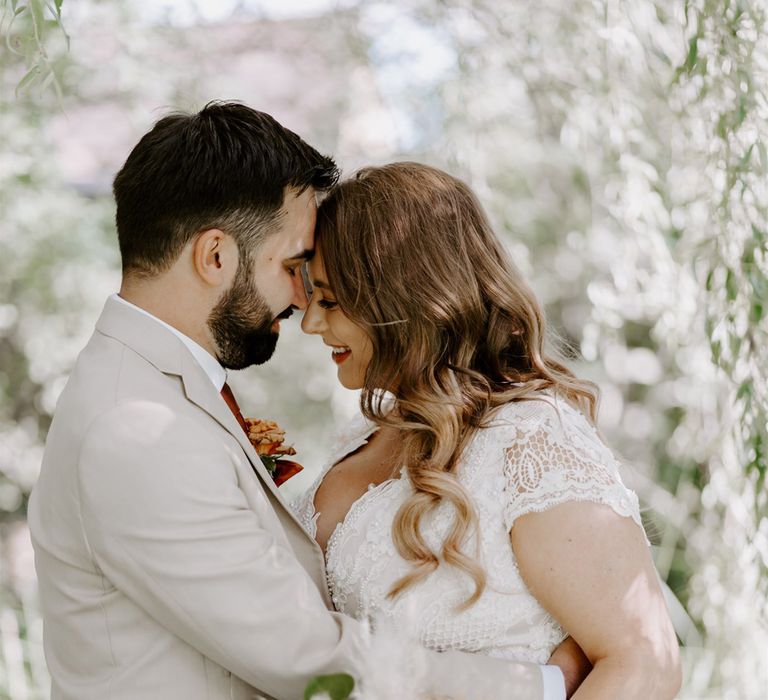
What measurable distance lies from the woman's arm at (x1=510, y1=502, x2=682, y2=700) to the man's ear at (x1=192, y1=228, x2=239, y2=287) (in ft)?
2.72

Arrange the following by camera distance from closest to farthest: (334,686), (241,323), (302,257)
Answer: (334,686) < (241,323) < (302,257)

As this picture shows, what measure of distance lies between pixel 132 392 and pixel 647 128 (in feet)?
8.07

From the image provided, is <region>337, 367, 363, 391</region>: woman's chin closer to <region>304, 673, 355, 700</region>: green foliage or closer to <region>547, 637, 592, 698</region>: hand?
<region>547, 637, 592, 698</region>: hand

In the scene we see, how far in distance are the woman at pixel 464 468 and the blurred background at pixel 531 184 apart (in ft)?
1.22

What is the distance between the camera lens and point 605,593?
196 cm

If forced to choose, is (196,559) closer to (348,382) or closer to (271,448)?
(271,448)

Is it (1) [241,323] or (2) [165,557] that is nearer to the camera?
(2) [165,557]

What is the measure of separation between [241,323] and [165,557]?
2.06 feet

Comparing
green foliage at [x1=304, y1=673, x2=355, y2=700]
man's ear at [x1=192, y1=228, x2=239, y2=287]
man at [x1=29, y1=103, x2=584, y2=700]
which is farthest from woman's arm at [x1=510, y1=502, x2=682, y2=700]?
man's ear at [x1=192, y1=228, x2=239, y2=287]

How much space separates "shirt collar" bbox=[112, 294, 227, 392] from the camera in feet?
6.85

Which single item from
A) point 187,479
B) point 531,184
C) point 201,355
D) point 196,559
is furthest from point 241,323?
point 531,184

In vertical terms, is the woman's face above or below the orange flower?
above

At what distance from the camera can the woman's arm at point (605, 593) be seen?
1.96m

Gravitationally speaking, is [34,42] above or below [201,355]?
above
